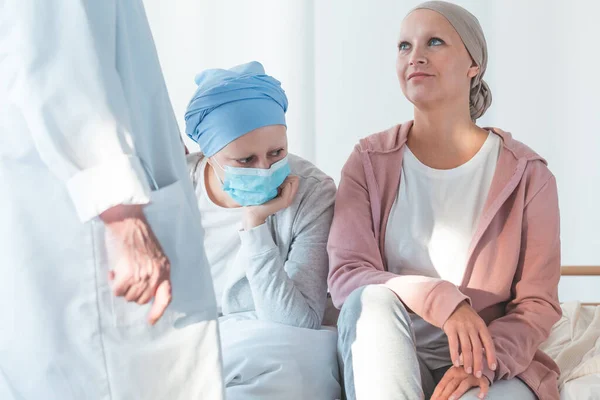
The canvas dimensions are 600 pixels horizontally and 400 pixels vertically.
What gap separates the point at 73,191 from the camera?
95 centimetres

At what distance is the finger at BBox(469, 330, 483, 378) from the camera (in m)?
1.35

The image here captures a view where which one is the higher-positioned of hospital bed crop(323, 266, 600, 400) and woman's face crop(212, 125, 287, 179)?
woman's face crop(212, 125, 287, 179)

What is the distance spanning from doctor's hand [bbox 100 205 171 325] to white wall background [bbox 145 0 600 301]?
6.50ft

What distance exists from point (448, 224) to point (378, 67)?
1399mm

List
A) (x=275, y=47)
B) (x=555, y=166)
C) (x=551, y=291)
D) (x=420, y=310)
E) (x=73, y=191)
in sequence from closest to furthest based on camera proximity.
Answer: (x=73, y=191) < (x=420, y=310) < (x=551, y=291) < (x=275, y=47) < (x=555, y=166)

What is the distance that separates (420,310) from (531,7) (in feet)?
6.44

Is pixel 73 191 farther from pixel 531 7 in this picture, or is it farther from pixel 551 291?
pixel 531 7

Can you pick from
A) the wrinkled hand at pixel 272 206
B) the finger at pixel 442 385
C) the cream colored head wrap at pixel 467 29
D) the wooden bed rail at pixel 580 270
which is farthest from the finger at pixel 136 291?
the wooden bed rail at pixel 580 270

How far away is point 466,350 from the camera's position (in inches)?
53.5

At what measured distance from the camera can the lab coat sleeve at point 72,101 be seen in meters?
0.94

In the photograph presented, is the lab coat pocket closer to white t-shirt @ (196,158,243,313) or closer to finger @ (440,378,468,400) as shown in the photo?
finger @ (440,378,468,400)

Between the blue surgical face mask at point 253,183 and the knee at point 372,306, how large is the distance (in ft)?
1.23

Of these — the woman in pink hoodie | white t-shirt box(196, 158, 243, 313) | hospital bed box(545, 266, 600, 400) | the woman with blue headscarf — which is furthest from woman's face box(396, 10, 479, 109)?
hospital bed box(545, 266, 600, 400)

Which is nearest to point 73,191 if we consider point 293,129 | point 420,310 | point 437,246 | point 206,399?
point 206,399
